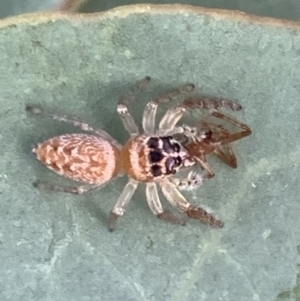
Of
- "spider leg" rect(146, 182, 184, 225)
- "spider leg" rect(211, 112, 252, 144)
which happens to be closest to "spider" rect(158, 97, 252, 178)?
"spider leg" rect(211, 112, 252, 144)

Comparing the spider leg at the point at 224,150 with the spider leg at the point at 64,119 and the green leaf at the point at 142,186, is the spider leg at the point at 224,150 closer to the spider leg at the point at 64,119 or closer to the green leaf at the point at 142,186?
the green leaf at the point at 142,186

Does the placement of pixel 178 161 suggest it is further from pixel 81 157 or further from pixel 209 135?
pixel 81 157

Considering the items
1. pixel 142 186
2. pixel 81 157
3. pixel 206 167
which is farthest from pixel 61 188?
pixel 206 167

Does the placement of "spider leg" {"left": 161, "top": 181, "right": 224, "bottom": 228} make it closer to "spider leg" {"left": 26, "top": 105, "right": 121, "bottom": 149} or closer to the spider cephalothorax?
the spider cephalothorax

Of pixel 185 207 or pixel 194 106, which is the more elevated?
pixel 194 106

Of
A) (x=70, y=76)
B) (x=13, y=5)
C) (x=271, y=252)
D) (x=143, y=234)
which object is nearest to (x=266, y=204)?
(x=271, y=252)

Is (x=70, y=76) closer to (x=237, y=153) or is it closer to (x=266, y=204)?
(x=237, y=153)
